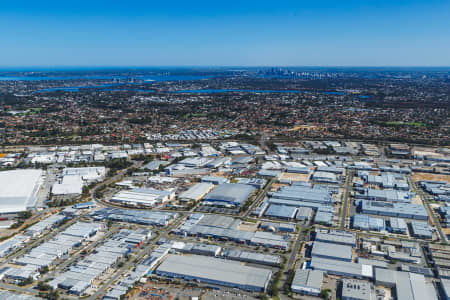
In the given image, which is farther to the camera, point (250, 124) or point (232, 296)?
point (250, 124)

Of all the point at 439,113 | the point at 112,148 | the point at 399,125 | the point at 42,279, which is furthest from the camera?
the point at 439,113

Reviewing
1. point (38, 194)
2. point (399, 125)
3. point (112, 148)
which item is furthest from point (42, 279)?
point (399, 125)

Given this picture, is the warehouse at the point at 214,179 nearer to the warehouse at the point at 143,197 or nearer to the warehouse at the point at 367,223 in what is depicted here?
the warehouse at the point at 143,197

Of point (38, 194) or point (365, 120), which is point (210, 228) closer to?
point (38, 194)

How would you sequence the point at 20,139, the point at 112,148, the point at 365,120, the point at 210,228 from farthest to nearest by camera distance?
the point at 365,120 < the point at 20,139 < the point at 112,148 < the point at 210,228

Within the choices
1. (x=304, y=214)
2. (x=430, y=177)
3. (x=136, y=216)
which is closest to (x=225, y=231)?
(x=304, y=214)

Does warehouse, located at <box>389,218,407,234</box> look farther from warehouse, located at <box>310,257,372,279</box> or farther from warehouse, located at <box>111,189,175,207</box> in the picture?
warehouse, located at <box>111,189,175,207</box>

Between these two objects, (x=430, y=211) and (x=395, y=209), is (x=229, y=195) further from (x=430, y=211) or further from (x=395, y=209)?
(x=430, y=211)
